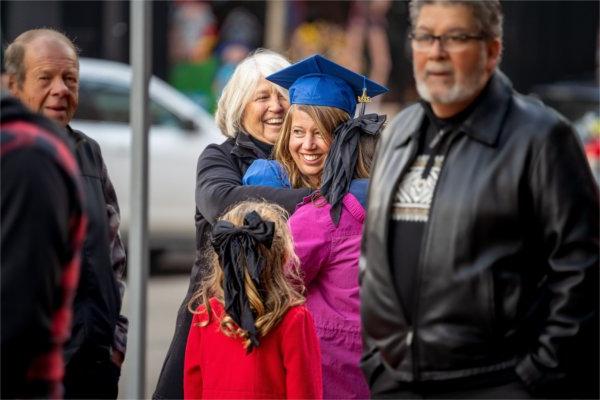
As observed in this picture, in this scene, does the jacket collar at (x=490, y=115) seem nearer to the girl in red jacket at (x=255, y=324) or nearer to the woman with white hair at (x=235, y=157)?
the girl in red jacket at (x=255, y=324)

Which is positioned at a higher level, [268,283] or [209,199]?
[209,199]

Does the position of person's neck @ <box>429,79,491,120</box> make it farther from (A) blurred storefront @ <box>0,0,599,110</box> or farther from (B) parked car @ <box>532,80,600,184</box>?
(A) blurred storefront @ <box>0,0,599,110</box>

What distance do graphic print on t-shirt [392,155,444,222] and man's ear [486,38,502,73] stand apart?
29cm

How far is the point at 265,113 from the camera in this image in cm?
519

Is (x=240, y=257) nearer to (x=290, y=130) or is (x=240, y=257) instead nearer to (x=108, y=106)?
(x=290, y=130)

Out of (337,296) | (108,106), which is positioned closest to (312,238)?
(337,296)

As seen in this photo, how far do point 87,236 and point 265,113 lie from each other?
1456 millimetres

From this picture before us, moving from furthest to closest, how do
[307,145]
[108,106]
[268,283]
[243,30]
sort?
[243,30] < [108,106] < [307,145] < [268,283]

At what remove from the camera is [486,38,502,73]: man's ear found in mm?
3688

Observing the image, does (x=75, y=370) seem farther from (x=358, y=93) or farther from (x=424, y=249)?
(x=358, y=93)

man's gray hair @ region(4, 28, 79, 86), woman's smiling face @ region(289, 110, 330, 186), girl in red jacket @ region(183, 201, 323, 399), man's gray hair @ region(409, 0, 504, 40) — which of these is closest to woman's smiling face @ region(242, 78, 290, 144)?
woman's smiling face @ region(289, 110, 330, 186)

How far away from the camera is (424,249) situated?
11.7 ft

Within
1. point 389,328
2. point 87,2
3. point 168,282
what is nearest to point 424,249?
point 389,328

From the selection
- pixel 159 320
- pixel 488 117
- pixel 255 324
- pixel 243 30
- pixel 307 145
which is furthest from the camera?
pixel 243 30
